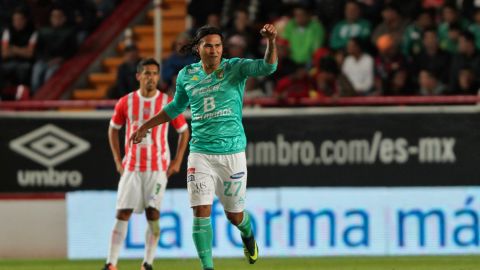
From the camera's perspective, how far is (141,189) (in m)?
13.1

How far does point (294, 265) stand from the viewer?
14.1 m

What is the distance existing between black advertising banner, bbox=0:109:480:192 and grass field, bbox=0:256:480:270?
4.07ft

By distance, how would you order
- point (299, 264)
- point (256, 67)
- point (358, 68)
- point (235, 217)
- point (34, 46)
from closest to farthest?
point (256, 67)
point (235, 217)
point (299, 264)
point (358, 68)
point (34, 46)

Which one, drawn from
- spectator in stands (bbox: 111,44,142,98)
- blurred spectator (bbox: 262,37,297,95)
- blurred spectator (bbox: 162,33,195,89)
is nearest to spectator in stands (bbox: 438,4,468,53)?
blurred spectator (bbox: 262,37,297,95)

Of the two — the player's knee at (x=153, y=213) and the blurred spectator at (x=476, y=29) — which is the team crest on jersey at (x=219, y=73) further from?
the blurred spectator at (x=476, y=29)

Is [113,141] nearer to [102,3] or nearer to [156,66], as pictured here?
[156,66]

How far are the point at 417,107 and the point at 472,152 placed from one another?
2.81ft

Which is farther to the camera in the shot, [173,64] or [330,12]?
[330,12]

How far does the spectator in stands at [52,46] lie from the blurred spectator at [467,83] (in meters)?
6.42

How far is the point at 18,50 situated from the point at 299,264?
713 centimetres

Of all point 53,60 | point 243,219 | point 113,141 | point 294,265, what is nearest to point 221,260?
point 294,265

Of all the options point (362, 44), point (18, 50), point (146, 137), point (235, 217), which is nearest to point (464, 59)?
point (362, 44)

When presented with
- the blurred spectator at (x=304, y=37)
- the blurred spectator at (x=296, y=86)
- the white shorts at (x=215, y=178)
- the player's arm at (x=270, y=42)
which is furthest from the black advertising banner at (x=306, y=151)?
the player's arm at (x=270, y=42)

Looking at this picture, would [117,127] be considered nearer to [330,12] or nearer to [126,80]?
[126,80]
